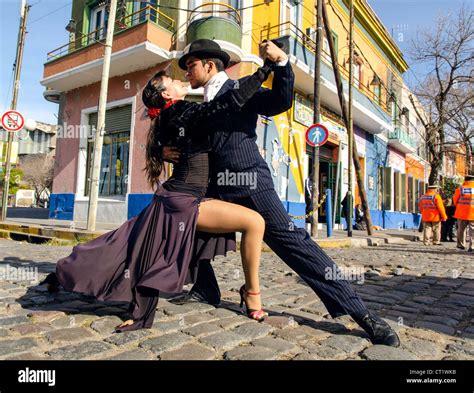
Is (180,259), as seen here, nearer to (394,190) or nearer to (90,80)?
(90,80)

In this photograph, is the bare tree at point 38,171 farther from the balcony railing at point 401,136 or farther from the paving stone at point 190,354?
the paving stone at point 190,354

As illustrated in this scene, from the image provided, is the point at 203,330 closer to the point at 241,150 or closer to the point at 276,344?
the point at 276,344

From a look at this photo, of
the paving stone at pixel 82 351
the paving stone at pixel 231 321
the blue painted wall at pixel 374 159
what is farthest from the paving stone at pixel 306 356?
the blue painted wall at pixel 374 159

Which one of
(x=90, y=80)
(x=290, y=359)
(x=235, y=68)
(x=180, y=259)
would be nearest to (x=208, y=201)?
(x=180, y=259)

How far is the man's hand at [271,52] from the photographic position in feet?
6.77

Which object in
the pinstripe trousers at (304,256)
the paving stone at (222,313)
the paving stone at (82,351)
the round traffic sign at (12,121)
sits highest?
the round traffic sign at (12,121)

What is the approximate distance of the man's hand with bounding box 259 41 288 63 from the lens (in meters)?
2.06

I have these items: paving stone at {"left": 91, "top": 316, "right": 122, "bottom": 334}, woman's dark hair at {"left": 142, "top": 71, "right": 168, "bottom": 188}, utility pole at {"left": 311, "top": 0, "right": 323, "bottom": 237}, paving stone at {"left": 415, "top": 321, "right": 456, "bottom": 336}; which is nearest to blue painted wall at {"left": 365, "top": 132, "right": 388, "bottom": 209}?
utility pole at {"left": 311, "top": 0, "right": 323, "bottom": 237}

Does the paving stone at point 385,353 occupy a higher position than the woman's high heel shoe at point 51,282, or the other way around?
the woman's high heel shoe at point 51,282

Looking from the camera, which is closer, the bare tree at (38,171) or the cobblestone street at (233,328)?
the cobblestone street at (233,328)

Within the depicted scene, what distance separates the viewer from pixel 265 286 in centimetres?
391

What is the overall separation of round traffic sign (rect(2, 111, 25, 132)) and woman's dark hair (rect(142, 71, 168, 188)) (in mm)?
10447

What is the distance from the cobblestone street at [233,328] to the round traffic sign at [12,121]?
8.88 m

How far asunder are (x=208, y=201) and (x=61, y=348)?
115 centimetres
